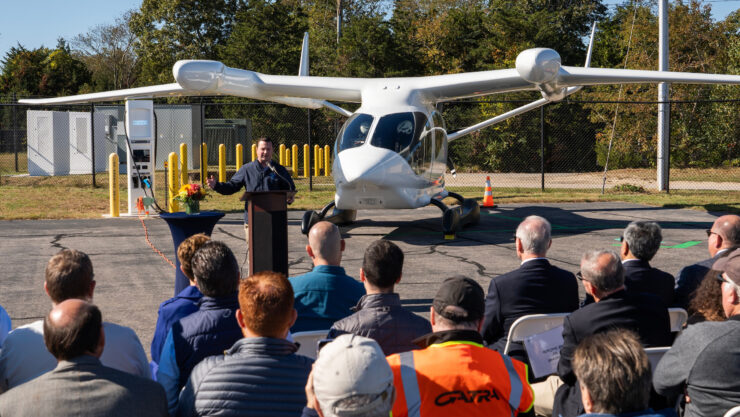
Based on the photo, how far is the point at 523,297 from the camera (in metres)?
4.55

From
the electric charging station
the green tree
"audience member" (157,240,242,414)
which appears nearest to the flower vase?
"audience member" (157,240,242,414)

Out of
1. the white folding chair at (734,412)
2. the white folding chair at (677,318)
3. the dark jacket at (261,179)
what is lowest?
the white folding chair at (734,412)

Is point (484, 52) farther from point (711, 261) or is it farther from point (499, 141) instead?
point (711, 261)

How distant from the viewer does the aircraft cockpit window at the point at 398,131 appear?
12.8 meters

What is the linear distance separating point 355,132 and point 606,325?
9645 millimetres

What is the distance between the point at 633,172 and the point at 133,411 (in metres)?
33.0

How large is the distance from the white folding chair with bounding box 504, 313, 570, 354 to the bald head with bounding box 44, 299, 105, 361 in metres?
2.41

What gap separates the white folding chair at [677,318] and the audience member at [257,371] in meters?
2.79

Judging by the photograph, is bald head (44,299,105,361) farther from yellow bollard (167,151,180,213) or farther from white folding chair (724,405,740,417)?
yellow bollard (167,151,180,213)

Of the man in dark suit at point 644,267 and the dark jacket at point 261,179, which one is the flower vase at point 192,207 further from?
the man in dark suit at point 644,267

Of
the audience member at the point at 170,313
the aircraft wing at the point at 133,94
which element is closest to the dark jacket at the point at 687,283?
the audience member at the point at 170,313

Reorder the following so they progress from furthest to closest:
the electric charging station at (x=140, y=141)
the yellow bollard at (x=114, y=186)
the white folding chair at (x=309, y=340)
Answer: the electric charging station at (x=140, y=141)
the yellow bollard at (x=114, y=186)
the white folding chair at (x=309, y=340)

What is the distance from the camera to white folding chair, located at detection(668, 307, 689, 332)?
15.5 feet

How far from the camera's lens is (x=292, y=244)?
1257 centimetres
